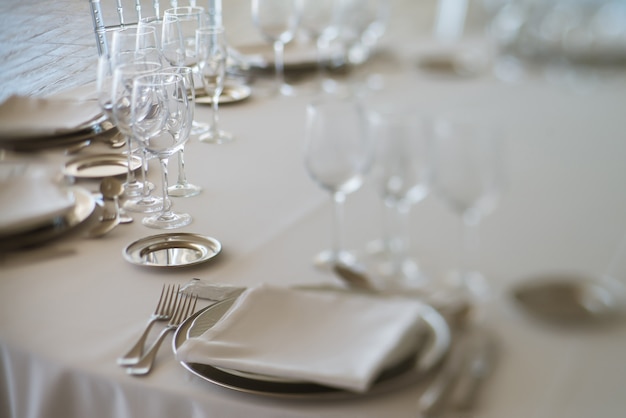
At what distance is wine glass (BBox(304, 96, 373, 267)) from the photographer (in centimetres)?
78

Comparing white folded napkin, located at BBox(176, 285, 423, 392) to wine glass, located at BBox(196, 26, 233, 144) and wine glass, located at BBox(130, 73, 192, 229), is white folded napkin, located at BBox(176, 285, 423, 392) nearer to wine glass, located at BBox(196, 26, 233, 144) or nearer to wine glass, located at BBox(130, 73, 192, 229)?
wine glass, located at BBox(130, 73, 192, 229)

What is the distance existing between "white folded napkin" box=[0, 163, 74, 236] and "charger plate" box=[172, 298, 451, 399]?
32cm

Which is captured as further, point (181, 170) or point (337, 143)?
point (181, 170)

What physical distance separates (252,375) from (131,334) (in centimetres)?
17

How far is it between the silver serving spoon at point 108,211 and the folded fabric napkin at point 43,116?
0.10 metres

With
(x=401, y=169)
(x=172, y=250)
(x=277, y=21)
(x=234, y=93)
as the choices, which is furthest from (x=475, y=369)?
(x=277, y=21)

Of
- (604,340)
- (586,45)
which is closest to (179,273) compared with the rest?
(604,340)

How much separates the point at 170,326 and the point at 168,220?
0.86ft

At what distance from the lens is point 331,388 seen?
63 centimetres

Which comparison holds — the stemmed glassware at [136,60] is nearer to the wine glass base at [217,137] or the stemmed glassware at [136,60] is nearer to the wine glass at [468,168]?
the wine glass base at [217,137]

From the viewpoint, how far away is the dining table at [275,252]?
2.10ft

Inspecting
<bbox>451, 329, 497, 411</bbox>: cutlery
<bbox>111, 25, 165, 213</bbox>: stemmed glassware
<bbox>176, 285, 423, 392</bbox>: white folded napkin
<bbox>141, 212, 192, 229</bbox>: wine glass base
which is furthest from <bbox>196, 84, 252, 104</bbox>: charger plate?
<bbox>451, 329, 497, 411</bbox>: cutlery

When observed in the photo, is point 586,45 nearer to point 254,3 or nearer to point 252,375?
point 254,3

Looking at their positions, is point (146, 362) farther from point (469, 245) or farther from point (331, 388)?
point (469, 245)
